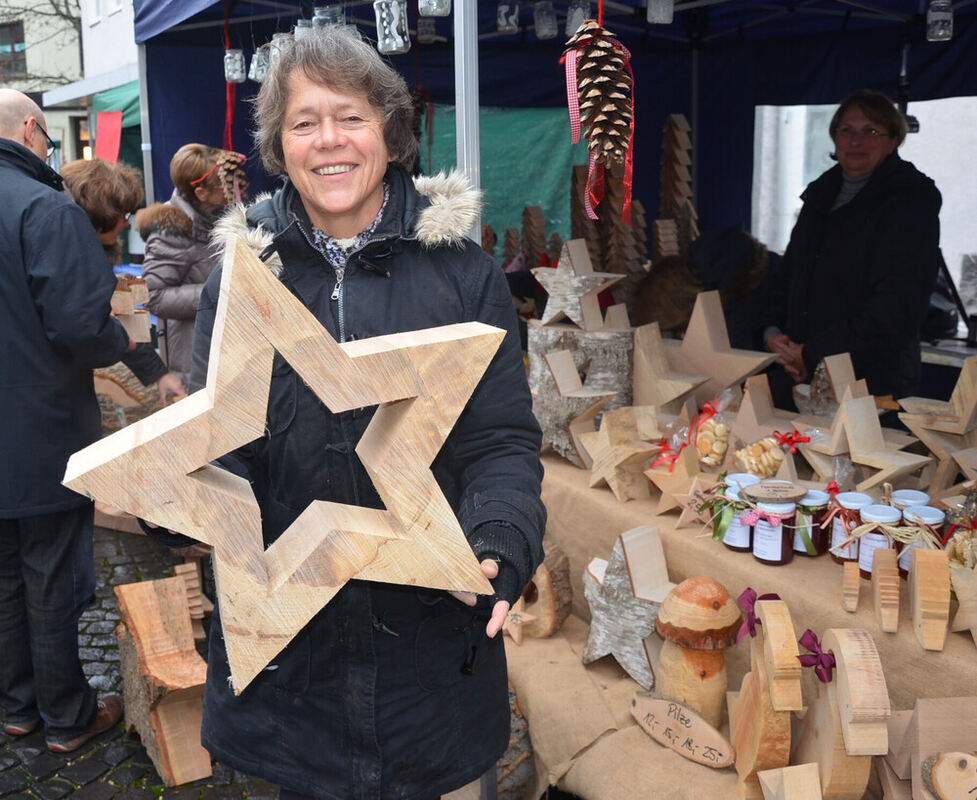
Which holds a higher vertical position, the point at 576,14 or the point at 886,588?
the point at 576,14

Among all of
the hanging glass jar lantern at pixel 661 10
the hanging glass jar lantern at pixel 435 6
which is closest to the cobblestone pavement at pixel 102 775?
the hanging glass jar lantern at pixel 435 6

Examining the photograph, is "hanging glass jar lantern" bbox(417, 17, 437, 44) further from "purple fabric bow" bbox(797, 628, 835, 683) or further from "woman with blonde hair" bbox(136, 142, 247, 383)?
"purple fabric bow" bbox(797, 628, 835, 683)

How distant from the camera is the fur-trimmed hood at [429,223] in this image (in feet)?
4.41

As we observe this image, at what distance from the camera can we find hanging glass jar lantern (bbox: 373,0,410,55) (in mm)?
2918

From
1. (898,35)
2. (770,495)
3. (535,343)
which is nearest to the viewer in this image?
(770,495)

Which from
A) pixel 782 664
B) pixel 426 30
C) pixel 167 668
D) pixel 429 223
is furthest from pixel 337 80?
pixel 426 30

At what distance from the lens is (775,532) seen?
6.59 feet

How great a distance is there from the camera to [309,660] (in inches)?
54.6

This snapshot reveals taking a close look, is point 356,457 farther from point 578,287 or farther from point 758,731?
point 578,287

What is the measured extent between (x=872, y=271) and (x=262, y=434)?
2.52 meters

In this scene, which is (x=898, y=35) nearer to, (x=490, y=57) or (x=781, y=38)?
(x=781, y=38)

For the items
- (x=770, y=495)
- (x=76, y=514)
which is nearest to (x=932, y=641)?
(x=770, y=495)

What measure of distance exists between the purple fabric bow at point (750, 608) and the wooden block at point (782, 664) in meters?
0.11

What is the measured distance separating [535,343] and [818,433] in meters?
0.94
